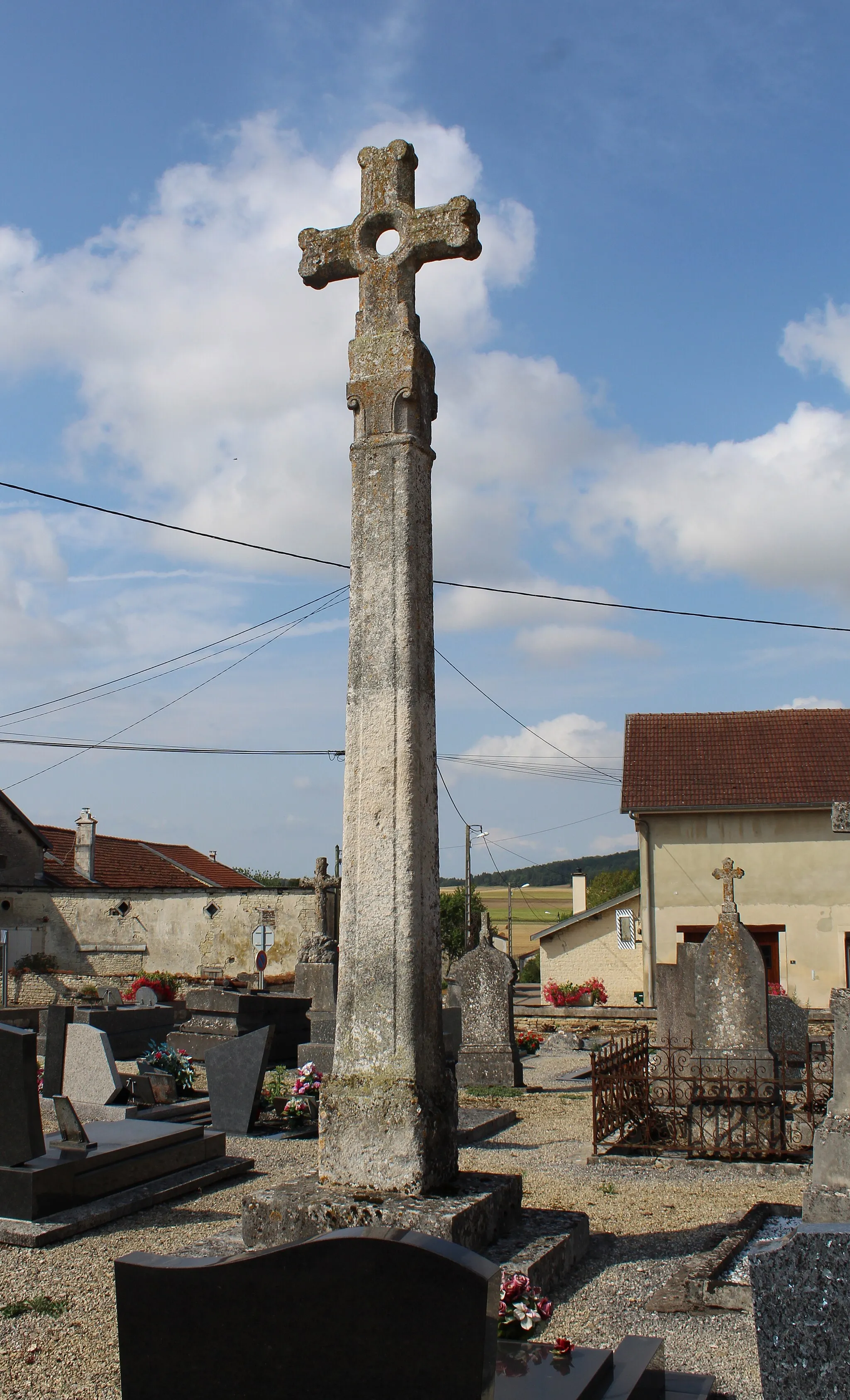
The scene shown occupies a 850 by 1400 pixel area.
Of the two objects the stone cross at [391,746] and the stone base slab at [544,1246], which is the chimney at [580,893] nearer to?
the stone base slab at [544,1246]

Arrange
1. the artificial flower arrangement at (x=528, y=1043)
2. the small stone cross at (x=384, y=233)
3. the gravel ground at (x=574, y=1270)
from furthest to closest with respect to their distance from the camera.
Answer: the artificial flower arrangement at (x=528, y=1043) < the small stone cross at (x=384, y=233) < the gravel ground at (x=574, y=1270)

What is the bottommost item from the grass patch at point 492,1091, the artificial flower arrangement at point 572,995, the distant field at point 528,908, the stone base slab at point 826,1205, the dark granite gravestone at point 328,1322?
the distant field at point 528,908

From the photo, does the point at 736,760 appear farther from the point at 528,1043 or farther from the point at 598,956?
the point at 528,1043

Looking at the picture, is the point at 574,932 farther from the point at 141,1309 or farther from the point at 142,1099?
the point at 141,1309

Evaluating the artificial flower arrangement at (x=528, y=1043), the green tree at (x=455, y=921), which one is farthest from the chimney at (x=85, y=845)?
the artificial flower arrangement at (x=528, y=1043)

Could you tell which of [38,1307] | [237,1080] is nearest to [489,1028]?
[237,1080]

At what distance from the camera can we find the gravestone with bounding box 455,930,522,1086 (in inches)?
477

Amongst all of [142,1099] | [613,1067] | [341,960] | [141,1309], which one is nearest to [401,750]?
[341,960]

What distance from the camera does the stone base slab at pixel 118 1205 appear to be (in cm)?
564

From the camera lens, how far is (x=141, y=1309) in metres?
2.47

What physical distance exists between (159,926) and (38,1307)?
894 inches

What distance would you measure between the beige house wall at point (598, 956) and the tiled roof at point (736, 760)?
5.80 meters

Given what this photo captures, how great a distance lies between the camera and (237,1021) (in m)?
13.1

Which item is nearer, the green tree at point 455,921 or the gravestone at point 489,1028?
the gravestone at point 489,1028
